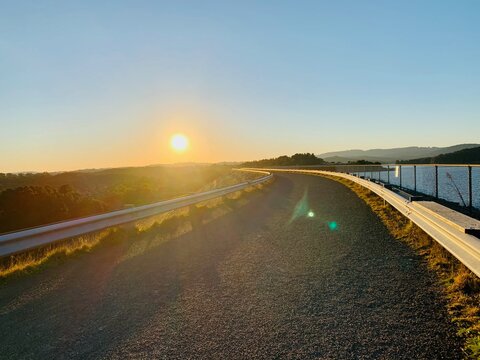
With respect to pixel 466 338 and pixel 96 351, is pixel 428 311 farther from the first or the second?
pixel 96 351

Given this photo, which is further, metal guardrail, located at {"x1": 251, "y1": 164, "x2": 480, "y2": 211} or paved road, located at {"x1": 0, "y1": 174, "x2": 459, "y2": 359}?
metal guardrail, located at {"x1": 251, "y1": 164, "x2": 480, "y2": 211}

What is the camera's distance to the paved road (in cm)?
320

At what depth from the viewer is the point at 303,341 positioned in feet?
10.6

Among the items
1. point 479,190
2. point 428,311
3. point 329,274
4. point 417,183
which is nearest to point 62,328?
point 329,274

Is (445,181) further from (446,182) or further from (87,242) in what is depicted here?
(87,242)

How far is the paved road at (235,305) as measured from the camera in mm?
3195

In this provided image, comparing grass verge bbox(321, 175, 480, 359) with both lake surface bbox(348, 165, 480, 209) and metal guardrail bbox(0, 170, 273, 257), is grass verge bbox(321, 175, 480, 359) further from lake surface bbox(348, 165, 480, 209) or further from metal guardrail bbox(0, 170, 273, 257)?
metal guardrail bbox(0, 170, 273, 257)

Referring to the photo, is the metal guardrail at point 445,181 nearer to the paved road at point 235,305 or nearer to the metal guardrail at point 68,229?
the paved road at point 235,305

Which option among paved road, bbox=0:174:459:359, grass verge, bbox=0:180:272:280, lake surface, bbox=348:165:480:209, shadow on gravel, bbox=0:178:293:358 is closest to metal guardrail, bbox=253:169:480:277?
paved road, bbox=0:174:459:359

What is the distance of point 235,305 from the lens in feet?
13.6

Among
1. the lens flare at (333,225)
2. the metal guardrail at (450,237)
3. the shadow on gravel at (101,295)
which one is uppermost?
the metal guardrail at (450,237)

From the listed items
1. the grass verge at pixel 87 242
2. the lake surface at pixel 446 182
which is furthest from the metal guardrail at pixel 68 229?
the lake surface at pixel 446 182

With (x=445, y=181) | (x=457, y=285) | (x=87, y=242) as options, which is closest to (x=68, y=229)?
(x=87, y=242)

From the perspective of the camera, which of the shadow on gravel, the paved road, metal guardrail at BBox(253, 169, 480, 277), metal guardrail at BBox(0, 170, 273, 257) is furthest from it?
metal guardrail at BBox(0, 170, 273, 257)
